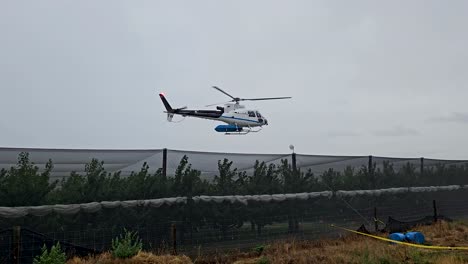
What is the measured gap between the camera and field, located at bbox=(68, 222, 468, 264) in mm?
9070

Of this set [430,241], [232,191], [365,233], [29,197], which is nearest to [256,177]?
[232,191]

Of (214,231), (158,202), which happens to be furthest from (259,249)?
(158,202)

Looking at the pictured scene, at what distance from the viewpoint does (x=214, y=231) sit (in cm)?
1164

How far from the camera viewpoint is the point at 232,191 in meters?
12.7

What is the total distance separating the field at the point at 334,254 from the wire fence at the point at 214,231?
0.55m

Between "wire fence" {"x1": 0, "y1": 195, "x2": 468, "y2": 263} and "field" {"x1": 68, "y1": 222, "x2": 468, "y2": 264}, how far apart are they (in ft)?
1.81

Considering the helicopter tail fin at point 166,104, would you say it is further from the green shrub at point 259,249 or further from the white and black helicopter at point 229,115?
the green shrub at point 259,249

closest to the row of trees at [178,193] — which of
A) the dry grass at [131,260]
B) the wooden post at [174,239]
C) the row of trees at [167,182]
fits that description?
the row of trees at [167,182]

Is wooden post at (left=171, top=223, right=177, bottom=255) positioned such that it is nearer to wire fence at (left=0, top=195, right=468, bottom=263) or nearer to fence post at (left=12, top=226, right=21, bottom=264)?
wire fence at (left=0, top=195, right=468, bottom=263)

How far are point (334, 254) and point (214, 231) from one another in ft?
9.74

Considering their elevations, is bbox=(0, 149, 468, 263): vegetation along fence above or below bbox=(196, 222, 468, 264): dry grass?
above

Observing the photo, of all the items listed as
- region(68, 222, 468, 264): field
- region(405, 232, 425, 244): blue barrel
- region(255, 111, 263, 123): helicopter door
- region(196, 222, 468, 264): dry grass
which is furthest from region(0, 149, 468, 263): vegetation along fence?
region(255, 111, 263, 123): helicopter door

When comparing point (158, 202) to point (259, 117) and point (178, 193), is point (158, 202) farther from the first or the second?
point (259, 117)

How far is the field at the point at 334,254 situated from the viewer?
9.07 metres
